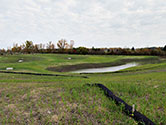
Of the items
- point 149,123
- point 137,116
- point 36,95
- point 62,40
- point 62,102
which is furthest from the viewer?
point 62,40

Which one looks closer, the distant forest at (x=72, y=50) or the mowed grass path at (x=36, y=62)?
the mowed grass path at (x=36, y=62)

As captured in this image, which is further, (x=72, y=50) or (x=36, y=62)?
(x=72, y=50)

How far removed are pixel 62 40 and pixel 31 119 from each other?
397 feet

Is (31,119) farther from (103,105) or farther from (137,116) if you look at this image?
(137,116)

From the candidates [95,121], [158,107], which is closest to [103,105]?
[95,121]

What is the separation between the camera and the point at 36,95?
831cm

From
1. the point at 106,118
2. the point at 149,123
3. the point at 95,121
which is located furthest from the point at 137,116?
the point at 95,121

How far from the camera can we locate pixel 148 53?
324 feet

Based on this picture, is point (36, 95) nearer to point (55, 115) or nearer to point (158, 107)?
point (55, 115)

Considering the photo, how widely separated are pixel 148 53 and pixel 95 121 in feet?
354

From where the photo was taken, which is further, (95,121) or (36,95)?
(36,95)

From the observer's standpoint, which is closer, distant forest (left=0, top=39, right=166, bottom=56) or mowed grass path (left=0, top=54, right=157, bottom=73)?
mowed grass path (left=0, top=54, right=157, bottom=73)

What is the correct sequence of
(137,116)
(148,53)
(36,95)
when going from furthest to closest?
(148,53), (36,95), (137,116)

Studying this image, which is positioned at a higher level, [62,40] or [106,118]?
[62,40]
